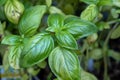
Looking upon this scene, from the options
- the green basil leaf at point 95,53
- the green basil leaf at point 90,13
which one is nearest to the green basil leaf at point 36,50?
the green basil leaf at point 90,13

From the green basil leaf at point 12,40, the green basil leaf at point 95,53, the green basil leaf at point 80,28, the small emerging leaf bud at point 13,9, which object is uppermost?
the small emerging leaf bud at point 13,9

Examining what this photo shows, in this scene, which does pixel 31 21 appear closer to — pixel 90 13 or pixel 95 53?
pixel 90 13

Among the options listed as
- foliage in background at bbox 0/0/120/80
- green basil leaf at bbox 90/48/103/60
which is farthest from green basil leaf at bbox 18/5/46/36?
green basil leaf at bbox 90/48/103/60

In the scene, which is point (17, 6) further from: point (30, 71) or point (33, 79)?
point (33, 79)

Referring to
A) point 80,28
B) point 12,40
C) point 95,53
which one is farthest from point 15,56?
point 95,53

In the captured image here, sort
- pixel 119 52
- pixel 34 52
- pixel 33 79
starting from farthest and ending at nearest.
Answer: pixel 119 52, pixel 33 79, pixel 34 52

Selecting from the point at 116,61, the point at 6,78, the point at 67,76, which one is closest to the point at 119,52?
the point at 116,61

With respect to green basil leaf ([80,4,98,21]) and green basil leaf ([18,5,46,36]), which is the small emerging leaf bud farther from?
green basil leaf ([80,4,98,21])

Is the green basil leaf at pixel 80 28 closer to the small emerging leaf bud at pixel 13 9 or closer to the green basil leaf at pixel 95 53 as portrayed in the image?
the small emerging leaf bud at pixel 13 9
